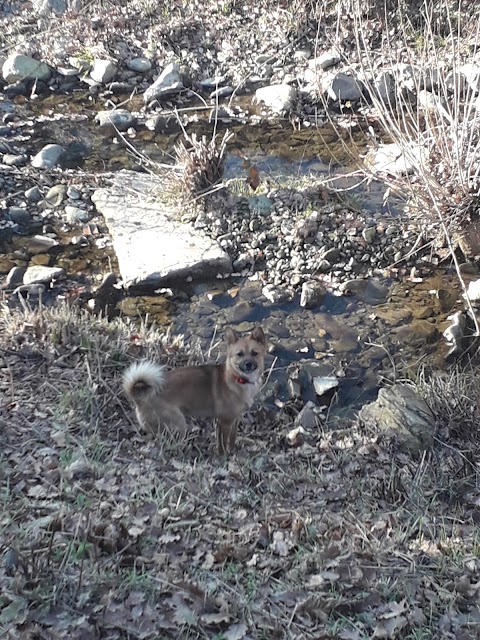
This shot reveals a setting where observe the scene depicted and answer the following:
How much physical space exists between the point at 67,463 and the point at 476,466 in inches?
115

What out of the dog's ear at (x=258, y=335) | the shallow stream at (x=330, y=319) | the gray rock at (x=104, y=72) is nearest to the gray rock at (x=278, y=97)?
the shallow stream at (x=330, y=319)

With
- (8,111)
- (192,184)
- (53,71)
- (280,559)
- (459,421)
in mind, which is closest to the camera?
(280,559)

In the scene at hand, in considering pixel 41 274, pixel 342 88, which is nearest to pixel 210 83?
pixel 342 88

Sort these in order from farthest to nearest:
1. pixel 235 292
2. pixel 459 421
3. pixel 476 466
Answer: pixel 235 292 < pixel 459 421 < pixel 476 466

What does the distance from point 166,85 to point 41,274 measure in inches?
223

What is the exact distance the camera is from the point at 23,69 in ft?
41.5

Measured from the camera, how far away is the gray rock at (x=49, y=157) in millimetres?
10055

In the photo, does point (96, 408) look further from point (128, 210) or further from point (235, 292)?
point (128, 210)

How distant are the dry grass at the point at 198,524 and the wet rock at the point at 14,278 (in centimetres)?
175

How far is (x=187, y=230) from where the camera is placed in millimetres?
8812

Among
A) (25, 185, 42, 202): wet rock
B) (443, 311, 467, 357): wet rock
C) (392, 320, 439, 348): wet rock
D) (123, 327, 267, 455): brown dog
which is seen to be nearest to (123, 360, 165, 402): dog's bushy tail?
(123, 327, 267, 455): brown dog

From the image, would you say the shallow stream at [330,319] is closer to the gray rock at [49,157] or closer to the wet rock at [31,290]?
the wet rock at [31,290]

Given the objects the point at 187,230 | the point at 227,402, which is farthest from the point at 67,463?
the point at 187,230

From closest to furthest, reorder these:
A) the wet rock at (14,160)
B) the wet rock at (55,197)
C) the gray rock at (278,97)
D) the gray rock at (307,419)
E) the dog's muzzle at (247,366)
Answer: the dog's muzzle at (247,366) < the gray rock at (307,419) < the wet rock at (55,197) < the wet rock at (14,160) < the gray rock at (278,97)
